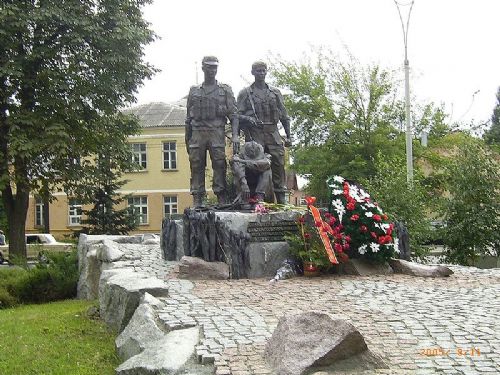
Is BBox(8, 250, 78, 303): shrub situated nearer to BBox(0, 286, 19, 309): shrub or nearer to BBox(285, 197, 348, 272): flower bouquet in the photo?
BBox(0, 286, 19, 309): shrub

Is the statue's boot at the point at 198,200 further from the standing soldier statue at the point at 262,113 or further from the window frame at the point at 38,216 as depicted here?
the window frame at the point at 38,216

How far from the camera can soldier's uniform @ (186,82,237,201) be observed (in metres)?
11.6

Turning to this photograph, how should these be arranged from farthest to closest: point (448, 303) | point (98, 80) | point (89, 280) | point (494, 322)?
point (98, 80) < point (89, 280) < point (448, 303) < point (494, 322)

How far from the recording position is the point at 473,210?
14.4m

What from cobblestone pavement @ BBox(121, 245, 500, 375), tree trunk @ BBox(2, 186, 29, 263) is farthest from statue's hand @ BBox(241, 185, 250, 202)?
tree trunk @ BBox(2, 186, 29, 263)

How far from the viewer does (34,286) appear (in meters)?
12.0

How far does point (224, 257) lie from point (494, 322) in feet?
15.1

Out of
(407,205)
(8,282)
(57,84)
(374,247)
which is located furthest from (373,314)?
(57,84)

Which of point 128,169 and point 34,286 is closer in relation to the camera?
point 34,286

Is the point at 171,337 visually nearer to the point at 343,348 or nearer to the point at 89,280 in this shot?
the point at 343,348

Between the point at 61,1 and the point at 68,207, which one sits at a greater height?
the point at 61,1

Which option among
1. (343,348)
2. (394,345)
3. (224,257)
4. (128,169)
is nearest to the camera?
(343,348)

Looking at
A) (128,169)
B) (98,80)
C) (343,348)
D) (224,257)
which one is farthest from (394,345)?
(128,169)

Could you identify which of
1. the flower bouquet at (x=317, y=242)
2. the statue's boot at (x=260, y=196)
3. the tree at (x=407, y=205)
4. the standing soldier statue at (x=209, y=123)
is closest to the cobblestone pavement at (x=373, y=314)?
the flower bouquet at (x=317, y=242)
